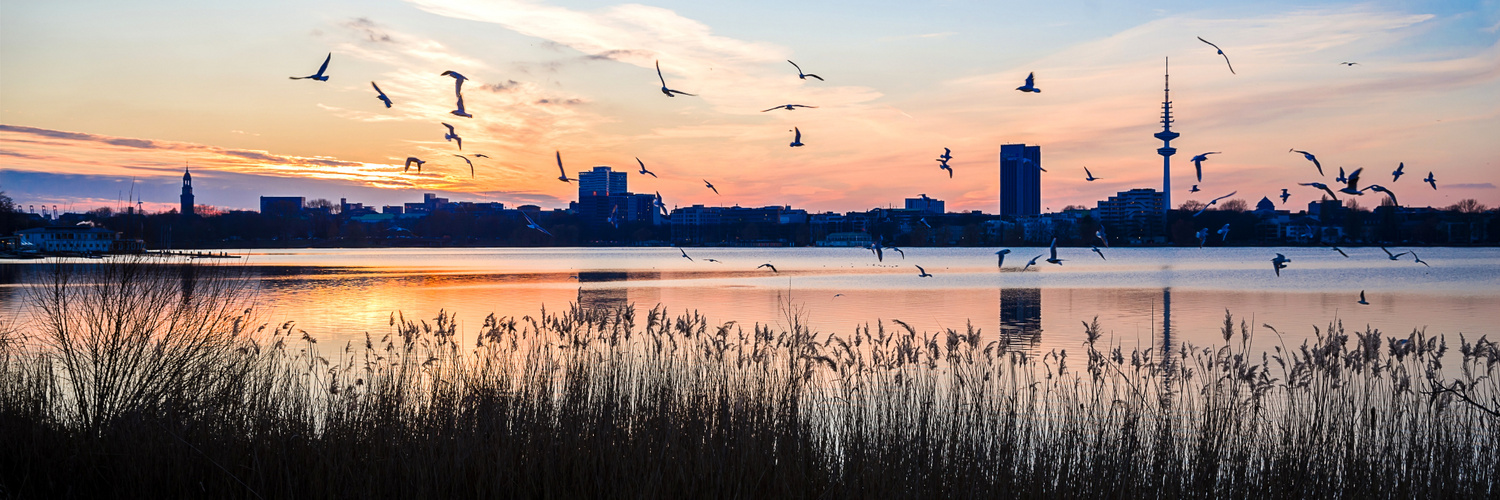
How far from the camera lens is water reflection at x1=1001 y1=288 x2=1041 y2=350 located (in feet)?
81.7

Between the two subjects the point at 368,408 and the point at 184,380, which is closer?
the point at 368,408

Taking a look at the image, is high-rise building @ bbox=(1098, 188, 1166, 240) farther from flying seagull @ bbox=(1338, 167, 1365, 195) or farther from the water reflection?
flying seagull @ bbox=(1338, 167, 1365, 195)

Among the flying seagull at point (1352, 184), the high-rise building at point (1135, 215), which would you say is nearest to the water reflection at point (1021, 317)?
the flying seagull at point (1352, 184)

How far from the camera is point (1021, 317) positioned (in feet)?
109

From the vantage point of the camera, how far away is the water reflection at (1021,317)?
24.9m

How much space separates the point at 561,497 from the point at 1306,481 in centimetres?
636

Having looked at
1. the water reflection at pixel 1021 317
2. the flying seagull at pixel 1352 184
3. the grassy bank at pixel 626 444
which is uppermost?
the flying seagull at pixel 1352 184

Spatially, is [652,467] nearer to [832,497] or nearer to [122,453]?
[832,497]

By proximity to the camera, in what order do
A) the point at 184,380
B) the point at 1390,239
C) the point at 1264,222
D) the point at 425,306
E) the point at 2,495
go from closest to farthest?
the point at 2,495, the point at 184,380, the point at 425,306, the point at 1264,222, the point at 1390,239

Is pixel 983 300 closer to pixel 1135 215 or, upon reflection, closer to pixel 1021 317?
pixel 1021 317

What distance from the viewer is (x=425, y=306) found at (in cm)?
3775

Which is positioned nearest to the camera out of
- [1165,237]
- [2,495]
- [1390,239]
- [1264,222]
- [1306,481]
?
[2,495]

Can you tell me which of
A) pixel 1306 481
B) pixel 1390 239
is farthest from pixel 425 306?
pixel 1390 239

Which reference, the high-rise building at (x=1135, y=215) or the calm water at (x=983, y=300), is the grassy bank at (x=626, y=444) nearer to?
the calm water at (x=983, y=300)
